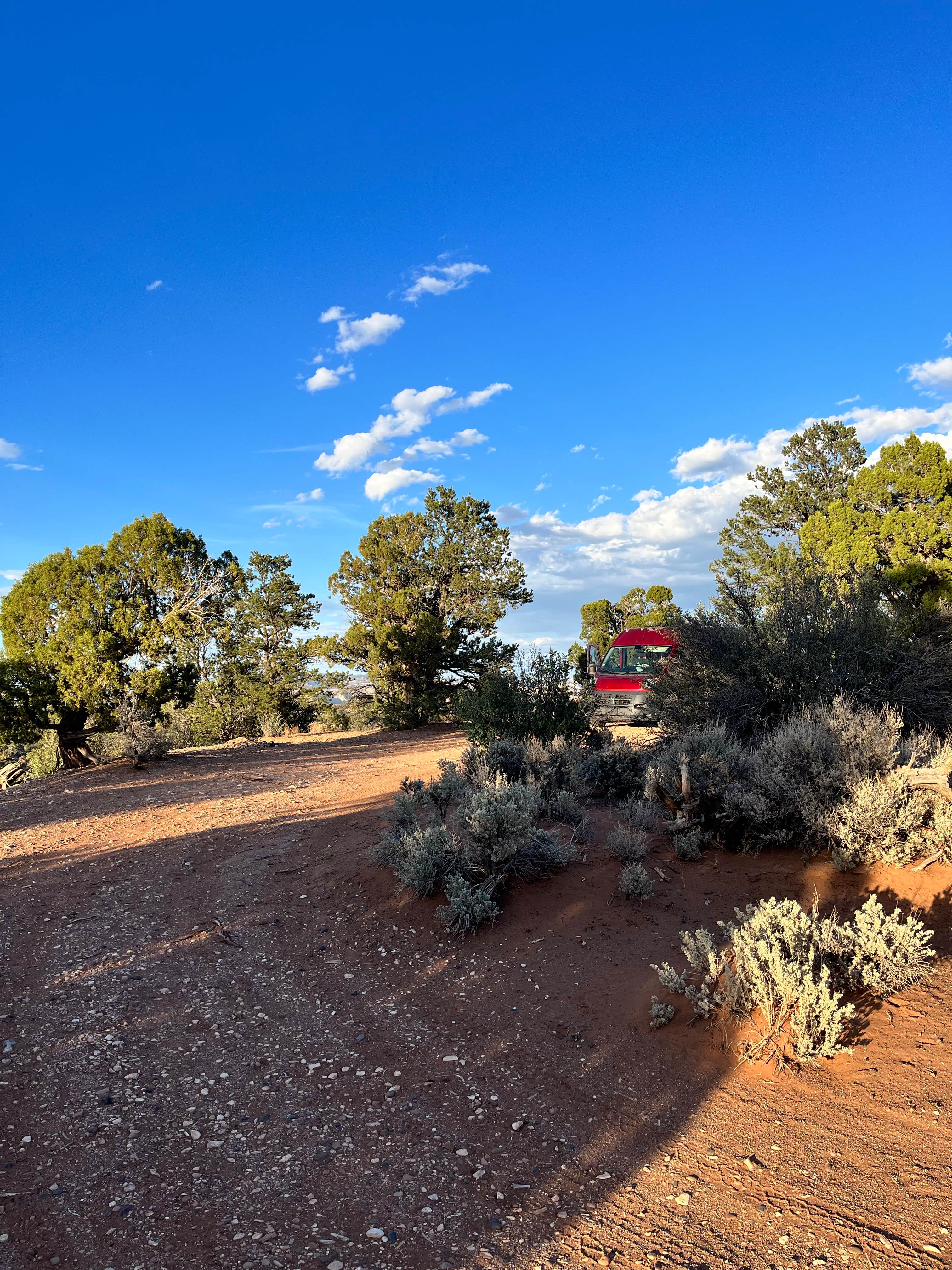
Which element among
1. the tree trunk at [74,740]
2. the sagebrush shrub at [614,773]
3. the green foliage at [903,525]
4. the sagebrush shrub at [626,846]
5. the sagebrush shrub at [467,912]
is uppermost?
the green foliage at [903,525]

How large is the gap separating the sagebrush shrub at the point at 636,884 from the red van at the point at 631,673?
5.40 meters

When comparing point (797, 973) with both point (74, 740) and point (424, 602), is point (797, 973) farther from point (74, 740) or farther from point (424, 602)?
point (424, 602)

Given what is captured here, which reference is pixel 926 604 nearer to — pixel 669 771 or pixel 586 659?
pixel 586 659

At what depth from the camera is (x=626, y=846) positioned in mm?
5945

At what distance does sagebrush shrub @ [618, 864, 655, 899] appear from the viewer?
541cm

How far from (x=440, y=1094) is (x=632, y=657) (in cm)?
1395

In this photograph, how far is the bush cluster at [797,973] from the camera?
3607mm

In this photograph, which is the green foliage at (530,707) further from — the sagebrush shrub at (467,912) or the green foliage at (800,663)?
the sagebrush shrub at (467,912)

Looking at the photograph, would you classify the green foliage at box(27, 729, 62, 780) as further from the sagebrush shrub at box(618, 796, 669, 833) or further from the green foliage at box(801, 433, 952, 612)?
the green foliage at box(801, 433, 952, 612)

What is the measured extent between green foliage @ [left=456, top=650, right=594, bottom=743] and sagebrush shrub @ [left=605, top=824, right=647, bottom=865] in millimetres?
3382

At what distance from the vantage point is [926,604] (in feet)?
71.1

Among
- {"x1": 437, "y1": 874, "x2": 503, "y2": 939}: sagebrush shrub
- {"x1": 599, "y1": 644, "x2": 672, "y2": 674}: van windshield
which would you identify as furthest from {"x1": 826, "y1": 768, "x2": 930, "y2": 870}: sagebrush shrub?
{"x1": 599, "y1": 644, "x2": 672, "y2": 674}: van windshield

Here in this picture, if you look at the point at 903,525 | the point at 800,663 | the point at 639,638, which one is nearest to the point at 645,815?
the point at 800,663

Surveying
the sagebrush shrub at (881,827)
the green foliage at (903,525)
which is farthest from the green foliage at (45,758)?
the green foliage at (903,525)
